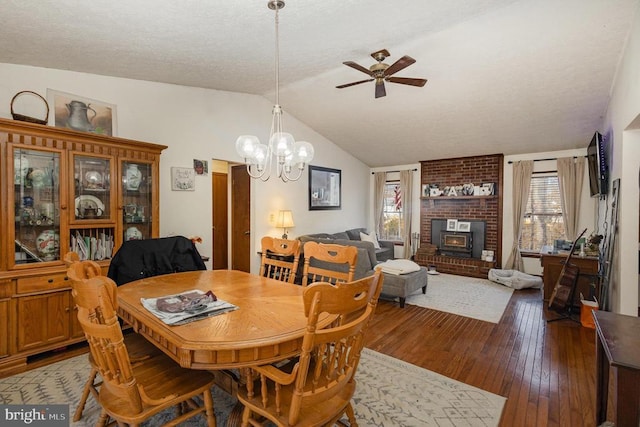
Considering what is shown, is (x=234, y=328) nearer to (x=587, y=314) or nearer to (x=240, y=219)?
(x=240, y=219)

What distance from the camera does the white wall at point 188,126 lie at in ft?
9.74

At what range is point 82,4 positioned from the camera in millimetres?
1938

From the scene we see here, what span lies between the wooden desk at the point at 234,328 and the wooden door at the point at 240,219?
9.54 feet

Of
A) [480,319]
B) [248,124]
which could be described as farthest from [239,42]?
[480,319]

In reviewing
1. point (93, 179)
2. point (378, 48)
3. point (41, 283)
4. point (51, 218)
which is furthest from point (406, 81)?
point (41, 283)

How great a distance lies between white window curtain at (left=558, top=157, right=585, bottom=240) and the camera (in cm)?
518

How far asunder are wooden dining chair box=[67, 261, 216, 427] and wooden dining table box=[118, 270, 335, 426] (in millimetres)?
176

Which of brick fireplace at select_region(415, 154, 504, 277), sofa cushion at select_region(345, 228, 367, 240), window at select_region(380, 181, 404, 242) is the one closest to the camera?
brick fireplace at select_region(415, 154, 504, 277)

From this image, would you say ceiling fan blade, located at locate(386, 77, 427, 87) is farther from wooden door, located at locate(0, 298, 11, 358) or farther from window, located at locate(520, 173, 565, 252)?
window, located at locate(520, 173, 565, 252)

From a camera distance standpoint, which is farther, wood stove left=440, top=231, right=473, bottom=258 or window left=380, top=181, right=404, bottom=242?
window left=380, top=181, right=404, bottom=242

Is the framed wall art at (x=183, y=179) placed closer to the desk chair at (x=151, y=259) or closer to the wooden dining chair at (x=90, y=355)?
the desk chair at (x=151, y=259)

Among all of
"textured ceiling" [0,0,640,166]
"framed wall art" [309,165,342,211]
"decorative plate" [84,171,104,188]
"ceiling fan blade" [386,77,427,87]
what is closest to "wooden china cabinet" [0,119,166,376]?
"decorative plate" [84,171,104,188]

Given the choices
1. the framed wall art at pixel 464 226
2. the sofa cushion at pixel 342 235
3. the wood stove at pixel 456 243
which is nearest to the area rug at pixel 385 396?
the sofa cushion at pixel 342 235

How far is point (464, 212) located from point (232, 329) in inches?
236
